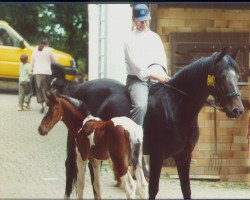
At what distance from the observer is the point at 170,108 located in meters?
6.98

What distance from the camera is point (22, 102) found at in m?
7.16

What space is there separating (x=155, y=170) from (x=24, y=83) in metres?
1.45

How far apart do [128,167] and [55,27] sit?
180cm

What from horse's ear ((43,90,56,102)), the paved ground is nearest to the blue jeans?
the paved ground

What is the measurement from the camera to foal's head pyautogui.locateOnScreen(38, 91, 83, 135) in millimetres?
5719

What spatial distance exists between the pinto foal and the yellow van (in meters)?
0.94

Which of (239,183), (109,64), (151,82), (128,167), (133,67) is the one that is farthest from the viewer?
(109,64)

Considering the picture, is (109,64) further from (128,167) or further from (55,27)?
(128,167)

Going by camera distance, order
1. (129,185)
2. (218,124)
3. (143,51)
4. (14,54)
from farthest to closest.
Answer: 1. (218,124)
2. (14,54)
3. (143,51)
4. (129,185)

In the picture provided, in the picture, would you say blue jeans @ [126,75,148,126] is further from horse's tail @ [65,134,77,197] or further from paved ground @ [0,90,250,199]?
paved ground @ [0,90,250,199]

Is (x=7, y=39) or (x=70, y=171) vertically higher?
(x=7, y=39)

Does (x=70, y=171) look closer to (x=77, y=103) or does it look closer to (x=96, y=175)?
(x=96, y=175)


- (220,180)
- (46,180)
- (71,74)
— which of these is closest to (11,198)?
(46,180)

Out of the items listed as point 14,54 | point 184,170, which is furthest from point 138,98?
point 14,54
